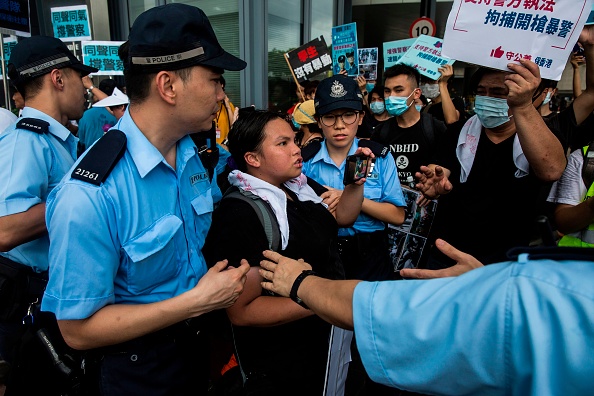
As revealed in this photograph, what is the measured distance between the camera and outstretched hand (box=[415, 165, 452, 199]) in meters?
2.33

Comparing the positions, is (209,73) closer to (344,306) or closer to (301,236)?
(301,236)

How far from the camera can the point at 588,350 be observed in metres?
0.68

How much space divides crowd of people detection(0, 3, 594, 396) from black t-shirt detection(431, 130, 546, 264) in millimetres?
11

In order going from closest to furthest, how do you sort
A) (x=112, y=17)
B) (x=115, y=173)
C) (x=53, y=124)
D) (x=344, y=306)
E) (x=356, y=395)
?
(x=344, y=306) < (x=115, y=173) < (x=53, y=124) < (x=356, y=395) < (x=112, y=17)

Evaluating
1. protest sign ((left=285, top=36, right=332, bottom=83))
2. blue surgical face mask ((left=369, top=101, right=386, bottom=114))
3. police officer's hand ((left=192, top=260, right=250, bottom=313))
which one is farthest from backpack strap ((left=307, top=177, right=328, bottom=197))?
protest sign ((left=285, top=36, right=332, bottom=83))

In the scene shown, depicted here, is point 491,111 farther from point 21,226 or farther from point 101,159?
point 21,226

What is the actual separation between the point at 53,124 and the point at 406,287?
6.65 ft

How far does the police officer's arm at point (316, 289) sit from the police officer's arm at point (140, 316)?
0.48 feet

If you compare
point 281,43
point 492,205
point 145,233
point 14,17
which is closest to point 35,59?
point 145,233

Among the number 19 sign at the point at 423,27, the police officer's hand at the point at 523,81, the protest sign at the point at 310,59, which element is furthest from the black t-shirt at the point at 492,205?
the number 19 sign at the point at 423,27

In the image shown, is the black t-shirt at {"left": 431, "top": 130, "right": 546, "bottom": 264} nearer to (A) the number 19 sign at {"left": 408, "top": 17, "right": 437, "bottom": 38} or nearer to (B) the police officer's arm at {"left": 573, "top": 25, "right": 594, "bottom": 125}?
(B) the police officer's arm at {"left": 573, "top": 25, "right": 594, "bottom": 125}

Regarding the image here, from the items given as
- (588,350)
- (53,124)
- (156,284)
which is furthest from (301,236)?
(53,124)

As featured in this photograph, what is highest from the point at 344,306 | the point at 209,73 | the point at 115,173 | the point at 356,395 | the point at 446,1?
the point at 446,1

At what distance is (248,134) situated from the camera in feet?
6.40
